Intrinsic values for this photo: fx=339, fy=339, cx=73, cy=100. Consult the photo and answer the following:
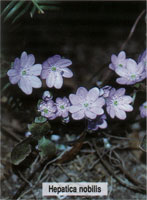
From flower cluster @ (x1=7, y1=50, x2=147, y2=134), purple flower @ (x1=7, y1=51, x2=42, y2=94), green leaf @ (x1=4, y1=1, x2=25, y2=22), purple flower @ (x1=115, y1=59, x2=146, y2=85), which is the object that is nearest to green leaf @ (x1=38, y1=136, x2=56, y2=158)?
flower cluster @ (x1=7, y1=50, x2=147, y2=134)

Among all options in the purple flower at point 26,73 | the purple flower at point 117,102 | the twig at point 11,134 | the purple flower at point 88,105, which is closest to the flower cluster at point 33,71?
the purple flower at point 26,73

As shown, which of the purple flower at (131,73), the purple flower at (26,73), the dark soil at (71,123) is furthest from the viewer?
the dark soil at (71,123)

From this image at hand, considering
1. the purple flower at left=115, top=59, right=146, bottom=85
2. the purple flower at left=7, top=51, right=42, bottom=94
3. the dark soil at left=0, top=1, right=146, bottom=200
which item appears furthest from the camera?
the dark soil at left=0, top=1, right=146, bottom=200

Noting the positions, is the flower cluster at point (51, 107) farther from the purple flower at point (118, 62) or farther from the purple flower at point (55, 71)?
the purple flower at point (118, 62)

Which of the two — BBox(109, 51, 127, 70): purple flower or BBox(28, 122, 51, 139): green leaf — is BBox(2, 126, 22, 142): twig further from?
BBox(109, 51, 127, 70): purple flower

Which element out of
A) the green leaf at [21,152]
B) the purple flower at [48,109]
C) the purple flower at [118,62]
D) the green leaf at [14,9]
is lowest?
the green leaf at [21,152]

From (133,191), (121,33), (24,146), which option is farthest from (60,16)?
Answer: (133,191)

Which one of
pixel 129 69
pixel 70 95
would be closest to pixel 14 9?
pixel 70 95
